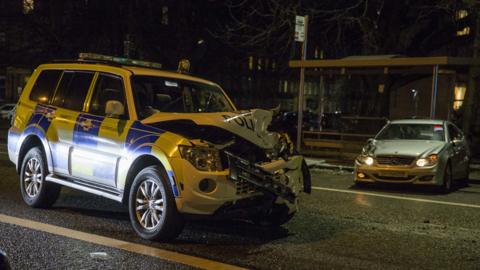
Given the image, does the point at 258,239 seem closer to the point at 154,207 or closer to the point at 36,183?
the point at 154,207

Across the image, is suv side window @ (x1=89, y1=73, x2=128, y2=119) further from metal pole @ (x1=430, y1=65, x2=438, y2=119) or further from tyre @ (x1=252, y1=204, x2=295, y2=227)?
metal pole @ (x1=430, y1=65, x2=438, y2=119)

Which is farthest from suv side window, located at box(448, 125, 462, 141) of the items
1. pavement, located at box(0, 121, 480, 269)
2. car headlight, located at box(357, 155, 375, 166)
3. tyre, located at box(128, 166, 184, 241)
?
tyre, located at box(128, 166, 184, 241)

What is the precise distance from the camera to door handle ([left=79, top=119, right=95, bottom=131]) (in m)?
6.84

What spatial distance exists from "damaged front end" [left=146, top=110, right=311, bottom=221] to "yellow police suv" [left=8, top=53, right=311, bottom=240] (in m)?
0.01

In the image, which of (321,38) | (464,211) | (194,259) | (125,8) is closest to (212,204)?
(194,259)

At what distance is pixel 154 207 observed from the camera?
6.03 meters

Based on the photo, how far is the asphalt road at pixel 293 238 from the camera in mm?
5367

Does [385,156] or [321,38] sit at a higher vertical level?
[321,38]

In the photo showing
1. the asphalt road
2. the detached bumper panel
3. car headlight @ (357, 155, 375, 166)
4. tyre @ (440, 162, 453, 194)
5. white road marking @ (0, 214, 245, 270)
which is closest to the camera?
white road marking @ (0, 214, 245, 270)

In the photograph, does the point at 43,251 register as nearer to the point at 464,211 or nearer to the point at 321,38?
the point at 464,211

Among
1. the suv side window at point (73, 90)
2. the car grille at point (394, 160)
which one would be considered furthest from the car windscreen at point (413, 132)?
the suv side window at point (73, 90)

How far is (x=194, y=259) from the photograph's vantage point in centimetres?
540

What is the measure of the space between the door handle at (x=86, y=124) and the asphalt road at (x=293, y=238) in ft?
3.95

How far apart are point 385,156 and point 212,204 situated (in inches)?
226
